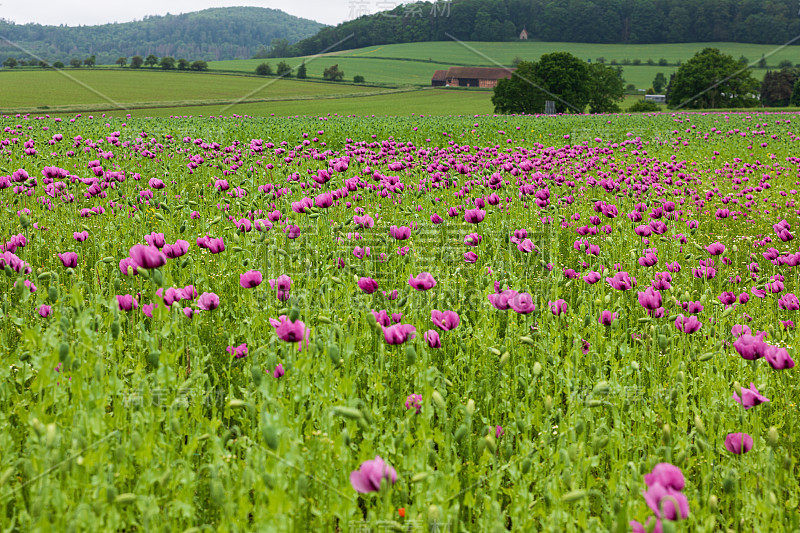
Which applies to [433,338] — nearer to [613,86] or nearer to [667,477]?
[667,477]

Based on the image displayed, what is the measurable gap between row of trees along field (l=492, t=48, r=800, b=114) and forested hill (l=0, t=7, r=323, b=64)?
69761mm

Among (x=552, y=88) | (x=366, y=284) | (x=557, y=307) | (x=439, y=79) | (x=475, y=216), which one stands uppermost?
(x=439, y=79)

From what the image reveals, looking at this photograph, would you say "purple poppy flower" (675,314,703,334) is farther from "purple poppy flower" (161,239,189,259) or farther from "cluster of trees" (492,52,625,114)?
"cluster of trees" (492,52,625,114)

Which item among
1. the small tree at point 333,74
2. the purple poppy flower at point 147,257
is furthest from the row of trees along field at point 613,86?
the purple poppy flower at point 147,257

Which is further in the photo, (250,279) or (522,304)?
(250,279)

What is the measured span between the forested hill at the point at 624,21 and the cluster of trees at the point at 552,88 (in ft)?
44.4

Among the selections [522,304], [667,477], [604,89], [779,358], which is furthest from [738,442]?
[604,89]

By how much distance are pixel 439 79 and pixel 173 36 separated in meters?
115

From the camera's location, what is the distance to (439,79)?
7444 cm

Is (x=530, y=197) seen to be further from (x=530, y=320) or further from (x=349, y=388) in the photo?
(x=349, y=388)

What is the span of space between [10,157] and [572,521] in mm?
10377

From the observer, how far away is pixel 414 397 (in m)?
2.35

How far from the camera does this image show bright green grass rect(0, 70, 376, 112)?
39503 mm

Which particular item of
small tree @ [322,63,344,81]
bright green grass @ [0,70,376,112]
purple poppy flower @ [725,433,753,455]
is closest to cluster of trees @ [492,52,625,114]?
bright green grass @ [0,70,376,112]
